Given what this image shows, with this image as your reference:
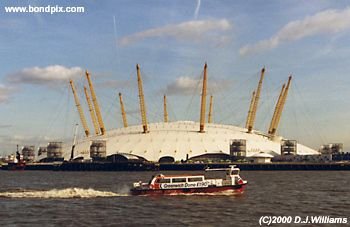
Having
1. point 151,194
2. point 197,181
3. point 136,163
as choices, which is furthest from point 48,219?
point 136,163

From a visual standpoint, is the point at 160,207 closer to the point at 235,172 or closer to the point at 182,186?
the point at 182,186

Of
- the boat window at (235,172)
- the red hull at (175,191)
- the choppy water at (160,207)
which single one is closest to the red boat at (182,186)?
the red hull at (175,191)

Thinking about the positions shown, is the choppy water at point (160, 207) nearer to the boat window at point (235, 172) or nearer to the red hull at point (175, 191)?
the red hull at point (175, 191)

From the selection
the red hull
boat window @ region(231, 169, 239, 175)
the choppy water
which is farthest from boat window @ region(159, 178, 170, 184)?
boat window @ region(231, 169, 239, 175)

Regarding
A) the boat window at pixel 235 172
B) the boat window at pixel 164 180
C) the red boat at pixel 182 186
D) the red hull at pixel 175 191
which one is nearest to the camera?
the red hull at pixel 175 191

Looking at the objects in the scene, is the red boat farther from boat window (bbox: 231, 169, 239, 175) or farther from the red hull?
boat window (bbox: 231, 169, 239, 175)

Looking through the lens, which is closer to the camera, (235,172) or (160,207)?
(160,207)

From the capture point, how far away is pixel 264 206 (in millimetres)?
69438

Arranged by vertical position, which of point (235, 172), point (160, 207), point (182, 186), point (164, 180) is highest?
point (235, 172)

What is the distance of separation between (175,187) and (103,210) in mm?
20625

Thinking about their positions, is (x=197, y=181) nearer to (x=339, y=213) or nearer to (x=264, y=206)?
(x=264, y=206)

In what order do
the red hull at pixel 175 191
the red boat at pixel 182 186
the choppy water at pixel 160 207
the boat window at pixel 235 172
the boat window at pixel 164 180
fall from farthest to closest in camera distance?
1. the boat window at pixel 235 172
2. the boat window at pixel 164 180
3. the red boat at pixel 182 186
4. the red hull at pixel 175 191
5. the choppy water at pixel 160 207

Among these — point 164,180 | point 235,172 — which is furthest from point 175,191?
point 235,172

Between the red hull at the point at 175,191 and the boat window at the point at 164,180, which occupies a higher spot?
the boat window at the point at 164,180
